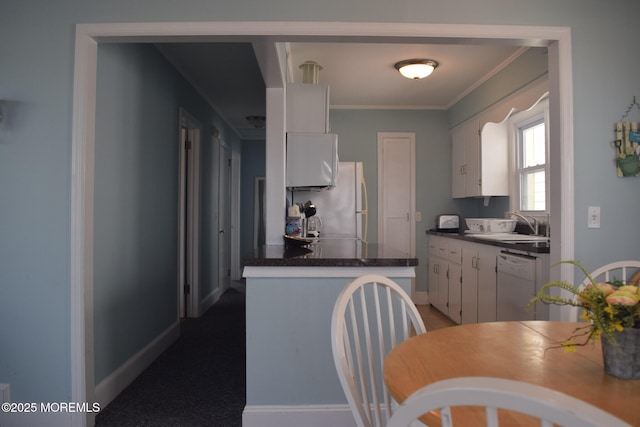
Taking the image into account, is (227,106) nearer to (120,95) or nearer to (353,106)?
(353,106)

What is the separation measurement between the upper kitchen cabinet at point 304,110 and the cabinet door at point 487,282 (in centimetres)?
167

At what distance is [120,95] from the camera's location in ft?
8.04

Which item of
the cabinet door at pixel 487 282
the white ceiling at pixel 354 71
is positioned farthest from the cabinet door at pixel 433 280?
the white ceiling at pixel 354 71

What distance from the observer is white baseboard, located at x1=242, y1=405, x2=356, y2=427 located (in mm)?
1929

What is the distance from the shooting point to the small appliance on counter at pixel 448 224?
4699 millimetres

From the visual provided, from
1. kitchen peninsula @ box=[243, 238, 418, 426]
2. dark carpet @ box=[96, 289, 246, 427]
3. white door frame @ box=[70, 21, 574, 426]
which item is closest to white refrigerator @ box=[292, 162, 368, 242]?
dark carpet @ box=[96, 289, 246, 427]

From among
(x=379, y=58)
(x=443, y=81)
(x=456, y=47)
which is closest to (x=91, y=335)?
(x=379, y=58)

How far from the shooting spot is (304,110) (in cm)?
319

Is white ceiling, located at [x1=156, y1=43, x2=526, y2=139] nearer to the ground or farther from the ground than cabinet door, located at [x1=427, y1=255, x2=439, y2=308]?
farther from the ground

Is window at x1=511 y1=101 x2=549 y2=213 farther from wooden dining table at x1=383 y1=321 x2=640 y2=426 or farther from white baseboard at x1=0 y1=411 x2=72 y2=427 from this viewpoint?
white baseboard at x1=0 y1=411 x2=72 y2=427

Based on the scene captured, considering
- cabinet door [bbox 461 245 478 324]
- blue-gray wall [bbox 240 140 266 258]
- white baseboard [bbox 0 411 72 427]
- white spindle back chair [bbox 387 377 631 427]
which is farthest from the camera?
blue-gray wall [bbox 240 140 266 258]

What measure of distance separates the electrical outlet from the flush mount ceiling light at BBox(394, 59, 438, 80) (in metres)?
2.09

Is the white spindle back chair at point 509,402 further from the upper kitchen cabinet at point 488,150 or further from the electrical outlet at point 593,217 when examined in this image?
the upper kitchen cabinet at point 488,150

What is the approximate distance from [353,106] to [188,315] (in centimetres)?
322
